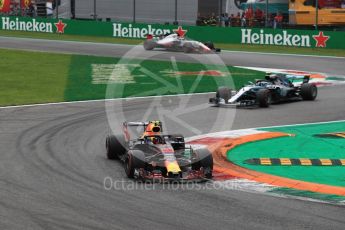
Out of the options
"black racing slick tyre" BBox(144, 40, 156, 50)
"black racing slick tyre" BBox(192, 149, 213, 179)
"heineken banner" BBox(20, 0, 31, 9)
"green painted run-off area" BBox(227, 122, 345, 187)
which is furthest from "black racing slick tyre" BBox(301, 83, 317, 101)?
"heineken banner" BBox(20, 0, 31, 9)

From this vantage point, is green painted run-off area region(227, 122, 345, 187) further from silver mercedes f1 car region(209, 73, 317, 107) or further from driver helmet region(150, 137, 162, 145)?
silver mercedes f1 car region(209, 73, 317, 107)

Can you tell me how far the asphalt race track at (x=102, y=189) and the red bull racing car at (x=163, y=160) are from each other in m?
0.28

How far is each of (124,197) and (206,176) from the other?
1851 mm

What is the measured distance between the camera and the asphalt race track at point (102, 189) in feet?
32.3

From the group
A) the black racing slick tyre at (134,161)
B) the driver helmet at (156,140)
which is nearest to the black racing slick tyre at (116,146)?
the driver helmet at (156,140)

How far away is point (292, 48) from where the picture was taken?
4484 cm

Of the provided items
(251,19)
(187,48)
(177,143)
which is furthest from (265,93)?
(251,19)

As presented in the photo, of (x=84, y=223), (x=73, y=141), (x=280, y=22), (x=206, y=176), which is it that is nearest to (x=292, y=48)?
(x=280, y=22)

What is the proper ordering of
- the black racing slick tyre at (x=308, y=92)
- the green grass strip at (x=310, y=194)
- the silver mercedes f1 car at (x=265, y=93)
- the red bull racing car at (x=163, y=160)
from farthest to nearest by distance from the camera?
1. the black racing slick tyre at (x=308, y=92)
2. the silver mercedes f1 car at (x=265, y=93)
3. the red bull racing car at (x=163, y=160)
4. the green grass strip at (x=310, y=194)

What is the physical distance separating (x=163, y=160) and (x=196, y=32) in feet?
119

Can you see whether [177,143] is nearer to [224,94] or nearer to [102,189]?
[102,189]

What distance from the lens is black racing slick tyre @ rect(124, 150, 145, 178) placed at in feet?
40.2

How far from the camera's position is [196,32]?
48.0 m

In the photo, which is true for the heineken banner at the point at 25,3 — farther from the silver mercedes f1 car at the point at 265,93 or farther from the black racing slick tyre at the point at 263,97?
the black racing slick tyre at the point at 263,97
